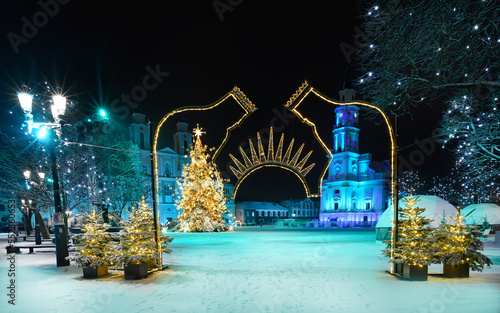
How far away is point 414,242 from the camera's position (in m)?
8.30

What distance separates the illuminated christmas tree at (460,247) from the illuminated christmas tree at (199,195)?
77.9 ft

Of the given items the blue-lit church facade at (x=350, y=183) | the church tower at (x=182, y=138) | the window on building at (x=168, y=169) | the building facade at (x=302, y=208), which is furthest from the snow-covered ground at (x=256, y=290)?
the building facade at (x=302, y=208)

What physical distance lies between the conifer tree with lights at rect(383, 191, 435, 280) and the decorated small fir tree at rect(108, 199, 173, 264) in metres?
7.54

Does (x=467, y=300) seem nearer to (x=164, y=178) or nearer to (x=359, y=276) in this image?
(x=359, y=276)

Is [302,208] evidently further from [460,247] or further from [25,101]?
[25,101]

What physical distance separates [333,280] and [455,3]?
7481mm

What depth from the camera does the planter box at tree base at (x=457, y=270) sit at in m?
8.27

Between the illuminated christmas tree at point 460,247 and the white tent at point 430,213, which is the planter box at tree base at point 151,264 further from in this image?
the white tent at point 430,213

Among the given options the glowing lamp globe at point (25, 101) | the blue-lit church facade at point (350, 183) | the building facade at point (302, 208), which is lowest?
the building facade at point (302, 208)

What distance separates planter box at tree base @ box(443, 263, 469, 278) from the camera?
8266 millimetres

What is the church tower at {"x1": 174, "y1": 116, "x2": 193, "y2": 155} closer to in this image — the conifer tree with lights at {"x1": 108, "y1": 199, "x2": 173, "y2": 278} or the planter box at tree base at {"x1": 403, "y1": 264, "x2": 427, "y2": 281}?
the conifer tree with lights at {"x1": 108, "y1": 199, "x2": 173, "y2": 278}

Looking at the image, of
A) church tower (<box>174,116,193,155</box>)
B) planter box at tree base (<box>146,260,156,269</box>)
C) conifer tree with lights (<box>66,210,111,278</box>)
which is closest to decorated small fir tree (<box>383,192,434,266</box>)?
planter box at tree base (<box>146,260,156,269</box>)

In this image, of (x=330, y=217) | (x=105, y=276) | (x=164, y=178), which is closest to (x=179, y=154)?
(x=164, y=178)

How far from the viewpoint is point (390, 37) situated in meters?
7.36
